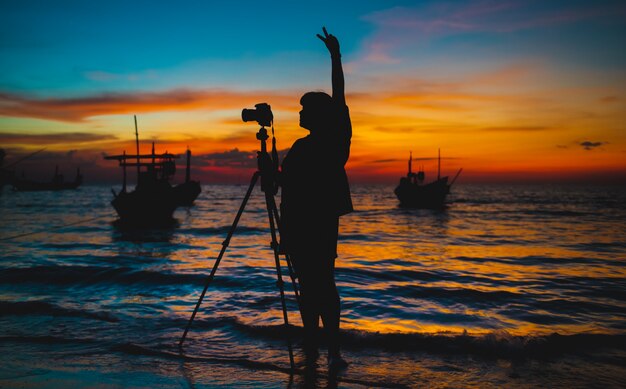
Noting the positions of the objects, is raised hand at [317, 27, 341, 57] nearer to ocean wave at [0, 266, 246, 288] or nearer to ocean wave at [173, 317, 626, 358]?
ocean wave at [173, 317, 626, 358]

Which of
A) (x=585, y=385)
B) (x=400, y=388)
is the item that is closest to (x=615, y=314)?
(x=585, y=385)

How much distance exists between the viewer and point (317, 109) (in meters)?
3.11

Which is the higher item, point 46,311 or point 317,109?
point 317,109

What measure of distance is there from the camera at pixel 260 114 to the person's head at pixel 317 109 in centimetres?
38

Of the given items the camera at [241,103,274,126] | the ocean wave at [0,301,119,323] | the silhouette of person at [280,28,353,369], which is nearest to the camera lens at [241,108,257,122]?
the camera at [241,103,274,126]

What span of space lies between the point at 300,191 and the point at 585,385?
2.91 m

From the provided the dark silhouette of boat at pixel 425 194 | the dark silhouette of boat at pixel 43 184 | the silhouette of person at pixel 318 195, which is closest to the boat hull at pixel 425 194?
the dark silhouette of boat at pixel 425 194

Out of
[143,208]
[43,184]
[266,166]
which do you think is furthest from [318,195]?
[43,184]

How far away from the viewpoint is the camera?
339 cm

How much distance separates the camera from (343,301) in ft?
22.8

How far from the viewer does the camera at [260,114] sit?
339 cm

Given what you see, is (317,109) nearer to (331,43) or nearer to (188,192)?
(331,43)

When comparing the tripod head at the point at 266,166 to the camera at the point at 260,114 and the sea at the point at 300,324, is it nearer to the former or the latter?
the camera at the point at 260,114

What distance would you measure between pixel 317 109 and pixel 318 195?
68 centimetres
